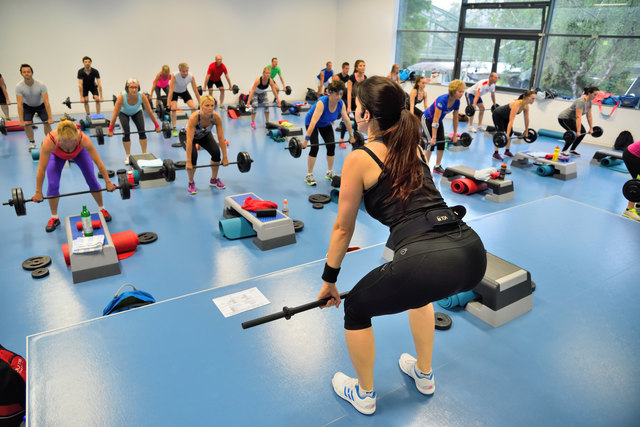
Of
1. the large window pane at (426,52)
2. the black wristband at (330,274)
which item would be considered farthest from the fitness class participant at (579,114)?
the black wristband at (330,274)

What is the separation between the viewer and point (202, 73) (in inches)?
452

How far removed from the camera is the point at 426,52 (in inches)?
448

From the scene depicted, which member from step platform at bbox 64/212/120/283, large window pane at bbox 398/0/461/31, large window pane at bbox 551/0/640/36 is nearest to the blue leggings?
step platform at bbox 64/212/120/283

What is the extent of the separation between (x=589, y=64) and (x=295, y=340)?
8582 mm

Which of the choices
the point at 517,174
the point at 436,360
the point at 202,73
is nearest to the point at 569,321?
the point at 436,360

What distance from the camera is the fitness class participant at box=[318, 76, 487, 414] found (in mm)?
1506

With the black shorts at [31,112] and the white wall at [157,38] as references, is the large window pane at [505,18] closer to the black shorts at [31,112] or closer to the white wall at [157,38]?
the white wall at [157,38]

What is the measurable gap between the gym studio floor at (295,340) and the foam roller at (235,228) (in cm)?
13

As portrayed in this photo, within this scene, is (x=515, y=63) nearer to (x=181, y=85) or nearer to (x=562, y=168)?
(x=562, y=168)

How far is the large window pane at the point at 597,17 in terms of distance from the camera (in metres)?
7.60

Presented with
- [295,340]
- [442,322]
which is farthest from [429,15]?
[295,340]

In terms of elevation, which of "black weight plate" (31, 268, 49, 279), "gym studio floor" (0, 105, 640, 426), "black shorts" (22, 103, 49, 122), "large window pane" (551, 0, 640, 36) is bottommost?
"black weight plate" (31, 268, 49, 279)

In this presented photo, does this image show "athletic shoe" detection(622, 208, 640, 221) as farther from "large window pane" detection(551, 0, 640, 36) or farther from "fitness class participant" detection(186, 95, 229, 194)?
"large window pane" detection(551, 0, 640, 36)

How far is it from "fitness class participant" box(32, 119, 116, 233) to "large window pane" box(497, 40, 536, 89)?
851 centimetres
